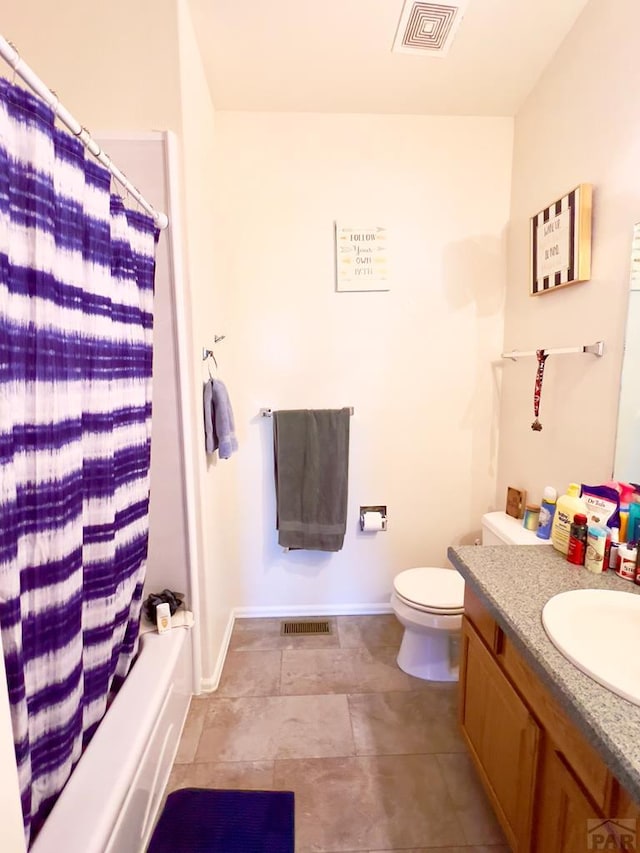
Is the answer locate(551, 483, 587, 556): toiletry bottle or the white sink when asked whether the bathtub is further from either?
locate(551, 483, 587, 556): toiletry bottle

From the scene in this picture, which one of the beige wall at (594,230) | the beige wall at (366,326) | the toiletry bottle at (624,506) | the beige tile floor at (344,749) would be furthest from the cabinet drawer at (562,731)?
the beige wall at (366,326)

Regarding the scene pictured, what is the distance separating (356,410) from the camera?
85.6 inches

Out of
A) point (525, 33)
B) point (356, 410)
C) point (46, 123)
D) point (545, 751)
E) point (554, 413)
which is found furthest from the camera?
point (356, 410)

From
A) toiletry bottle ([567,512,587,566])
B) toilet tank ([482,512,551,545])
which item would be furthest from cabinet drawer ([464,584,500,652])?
toilet tank ([482,512,551,545])

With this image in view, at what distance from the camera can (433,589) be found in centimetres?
185

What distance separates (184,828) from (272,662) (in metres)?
0.74

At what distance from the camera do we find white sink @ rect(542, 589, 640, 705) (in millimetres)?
836

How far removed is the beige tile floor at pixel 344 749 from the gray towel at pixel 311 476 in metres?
0.57

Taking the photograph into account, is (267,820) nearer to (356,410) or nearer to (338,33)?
(356,410)

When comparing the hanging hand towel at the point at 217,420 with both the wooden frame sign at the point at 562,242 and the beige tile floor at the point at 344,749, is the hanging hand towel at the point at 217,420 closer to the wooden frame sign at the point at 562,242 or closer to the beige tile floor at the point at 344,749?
the beige tile floor at the point at 344,749

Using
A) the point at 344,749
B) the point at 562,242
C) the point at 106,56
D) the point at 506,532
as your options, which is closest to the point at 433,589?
the point at 506,532

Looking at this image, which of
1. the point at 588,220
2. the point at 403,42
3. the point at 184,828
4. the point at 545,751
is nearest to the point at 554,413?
the point at 588,220

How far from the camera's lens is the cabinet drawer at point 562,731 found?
738 mm

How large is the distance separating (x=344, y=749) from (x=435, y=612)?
619mm
